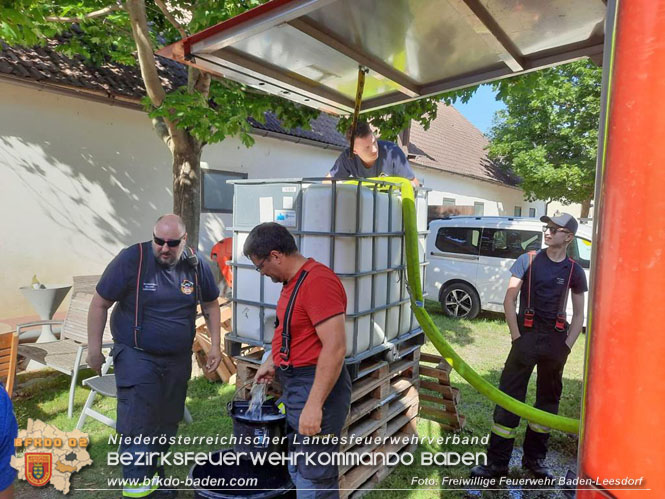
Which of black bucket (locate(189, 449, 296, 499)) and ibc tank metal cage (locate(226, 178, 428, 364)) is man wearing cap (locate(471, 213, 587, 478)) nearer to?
ibc tank metal cage (locate(226, 178, 428, 364))

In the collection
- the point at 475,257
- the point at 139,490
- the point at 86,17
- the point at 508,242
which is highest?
the point at 86,17

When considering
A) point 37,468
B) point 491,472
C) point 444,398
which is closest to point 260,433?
point 491,472

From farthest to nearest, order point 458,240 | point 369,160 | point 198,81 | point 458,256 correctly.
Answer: point 458,240 < point 458,256 < point 198,81 < point 369,160

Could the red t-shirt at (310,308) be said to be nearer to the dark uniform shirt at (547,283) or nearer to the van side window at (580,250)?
the dark uniform shirt at (547,283)

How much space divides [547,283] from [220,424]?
3279 millimetres

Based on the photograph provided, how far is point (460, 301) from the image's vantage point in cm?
913

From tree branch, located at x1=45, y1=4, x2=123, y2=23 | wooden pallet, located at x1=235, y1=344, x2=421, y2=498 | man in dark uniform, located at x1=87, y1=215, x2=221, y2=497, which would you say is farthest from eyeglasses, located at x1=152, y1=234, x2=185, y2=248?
tree branch, located at x1=45, y1=4, x2=123, y2=23

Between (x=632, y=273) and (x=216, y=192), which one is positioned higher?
(x=216, y=192)

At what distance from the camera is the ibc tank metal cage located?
2.84m

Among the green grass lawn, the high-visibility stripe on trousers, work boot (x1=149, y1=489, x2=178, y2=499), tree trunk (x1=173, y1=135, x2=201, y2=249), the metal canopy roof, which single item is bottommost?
the green grass lawn

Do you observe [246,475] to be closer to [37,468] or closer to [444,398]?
[37,468]

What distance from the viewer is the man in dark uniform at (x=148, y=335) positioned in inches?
111

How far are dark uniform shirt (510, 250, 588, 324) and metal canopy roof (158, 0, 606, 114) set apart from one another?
155 centimetres

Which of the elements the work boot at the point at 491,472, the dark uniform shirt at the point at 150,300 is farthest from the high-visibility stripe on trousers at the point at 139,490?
the work boot at the point at 491,472
